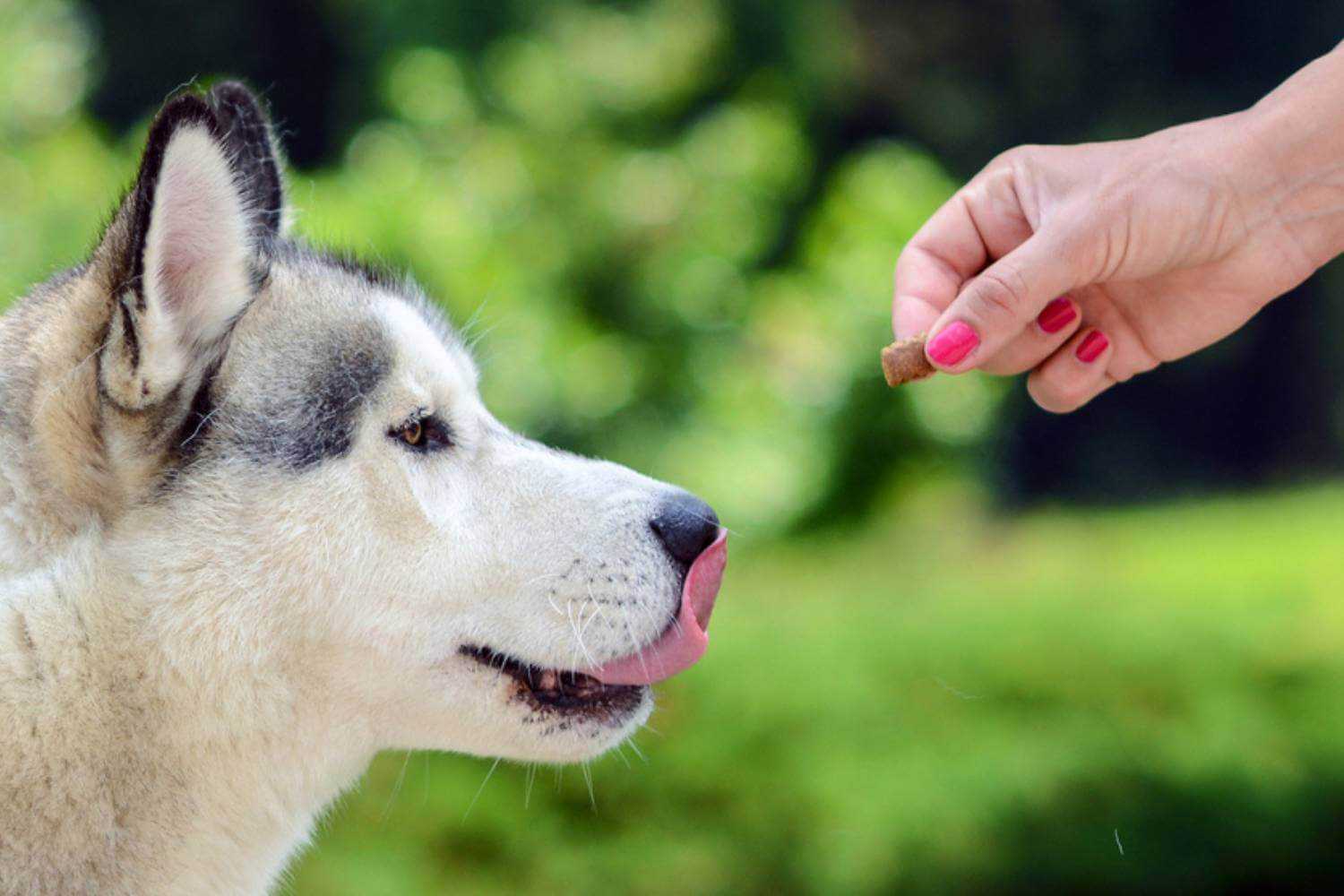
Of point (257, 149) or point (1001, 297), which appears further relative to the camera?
point (257, 149)

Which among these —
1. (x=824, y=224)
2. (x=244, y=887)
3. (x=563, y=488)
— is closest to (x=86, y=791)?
(x=244, y=887)

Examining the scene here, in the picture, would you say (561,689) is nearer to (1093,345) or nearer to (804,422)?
(1093,345)

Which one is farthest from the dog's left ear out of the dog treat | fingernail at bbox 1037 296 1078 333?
fingernail at bbox 1037 296 1078 333

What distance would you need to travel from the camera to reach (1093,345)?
11.0 feet

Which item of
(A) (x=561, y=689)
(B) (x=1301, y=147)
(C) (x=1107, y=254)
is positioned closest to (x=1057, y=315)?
(C) (x=1107, y=254)

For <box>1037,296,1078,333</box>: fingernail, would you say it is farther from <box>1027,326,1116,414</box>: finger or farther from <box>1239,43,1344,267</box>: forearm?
<box>1239,43,1344,267</box>: forearm

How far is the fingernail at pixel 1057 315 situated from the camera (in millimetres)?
3250

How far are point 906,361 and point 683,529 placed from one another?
586 mm

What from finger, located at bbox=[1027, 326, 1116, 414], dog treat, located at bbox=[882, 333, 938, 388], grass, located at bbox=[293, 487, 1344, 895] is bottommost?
grass, located at bbox=[293, 487, 1344, 895]

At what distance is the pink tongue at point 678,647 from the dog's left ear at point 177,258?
3.30ft

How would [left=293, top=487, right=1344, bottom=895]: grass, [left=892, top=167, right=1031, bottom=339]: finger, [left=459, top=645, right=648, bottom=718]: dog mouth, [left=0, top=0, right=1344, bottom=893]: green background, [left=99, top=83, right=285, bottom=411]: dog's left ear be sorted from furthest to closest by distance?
[left=0, top=0, right=1344, bottom=893]: green background → [left=293, top=487, right=1344, bottom=895]: grass → [left=892, top=167, right=1031, bottom=339]: finger → [left=459, top=645, right=648, bottom=718]: dog mouth → [left=99, top=83, right=285, bottom=411]: dog's left ear

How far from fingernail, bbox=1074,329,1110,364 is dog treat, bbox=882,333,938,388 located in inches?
21.6

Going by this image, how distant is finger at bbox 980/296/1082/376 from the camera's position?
128 inches

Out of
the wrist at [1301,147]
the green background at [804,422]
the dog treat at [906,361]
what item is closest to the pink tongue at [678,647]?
the dog treat at [906,361]
